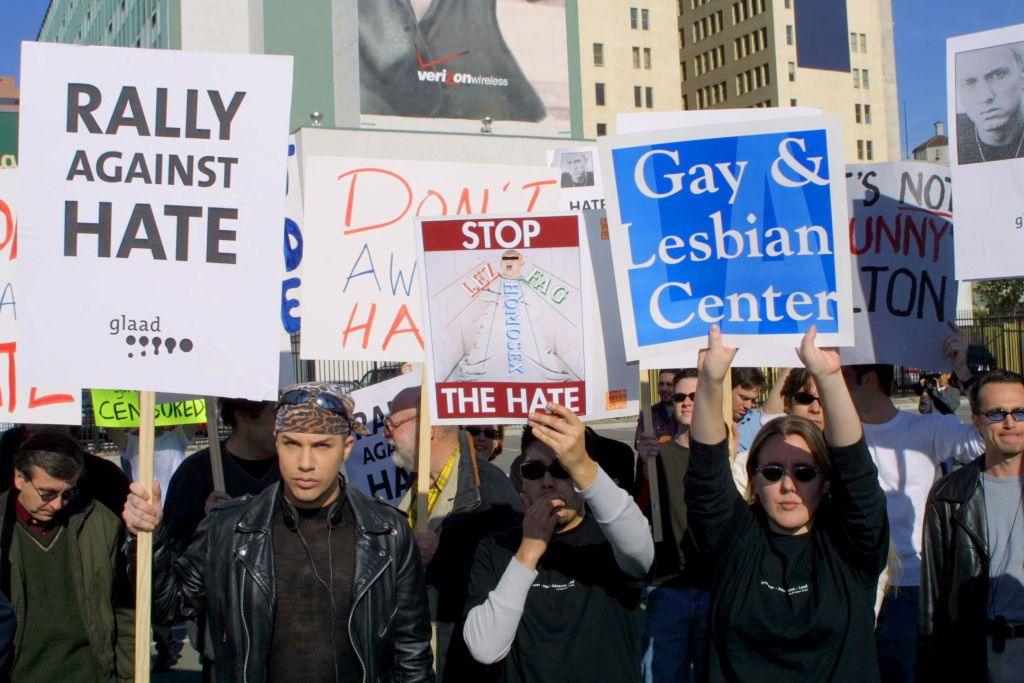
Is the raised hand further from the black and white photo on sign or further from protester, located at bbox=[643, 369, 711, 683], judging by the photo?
the black and white photo on sign

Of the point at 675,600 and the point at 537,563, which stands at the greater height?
the point at 537,563

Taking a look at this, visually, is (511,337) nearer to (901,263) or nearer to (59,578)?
(59,578)

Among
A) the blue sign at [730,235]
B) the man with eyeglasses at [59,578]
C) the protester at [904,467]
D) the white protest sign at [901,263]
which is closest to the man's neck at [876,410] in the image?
the protester at [904,467]

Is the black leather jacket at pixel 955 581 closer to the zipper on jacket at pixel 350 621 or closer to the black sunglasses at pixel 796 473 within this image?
the black sunglasses at pixel 796 473

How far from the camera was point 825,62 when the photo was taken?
272ft

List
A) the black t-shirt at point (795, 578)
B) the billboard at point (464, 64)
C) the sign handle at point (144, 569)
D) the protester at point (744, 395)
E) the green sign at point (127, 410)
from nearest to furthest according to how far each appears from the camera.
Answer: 1. the black t-shirt at point (795, 578)
2. the sign handle at point (144, 569)
3. the protester at point (744, 395)
4. the green sign at point (127, 410)
5. the billboard at point (464, 64)

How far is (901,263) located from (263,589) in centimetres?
327

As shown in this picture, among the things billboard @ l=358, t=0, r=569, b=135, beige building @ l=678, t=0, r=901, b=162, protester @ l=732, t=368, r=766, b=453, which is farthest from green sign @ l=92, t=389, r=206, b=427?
beige building @ l=678, t=0, r=901, b=162

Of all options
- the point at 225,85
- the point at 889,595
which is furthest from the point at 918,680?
the point at 225,85

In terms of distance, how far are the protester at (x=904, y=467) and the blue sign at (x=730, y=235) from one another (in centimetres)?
103

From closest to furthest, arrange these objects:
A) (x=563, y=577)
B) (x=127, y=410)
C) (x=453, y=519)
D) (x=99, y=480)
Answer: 1. (x=563, y=577)
2. (x=453, y=519)
3. (x=99, y=480)
4. (x=127, y=410)

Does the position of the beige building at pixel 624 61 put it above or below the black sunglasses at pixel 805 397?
above

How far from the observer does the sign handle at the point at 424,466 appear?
4160 millimetres

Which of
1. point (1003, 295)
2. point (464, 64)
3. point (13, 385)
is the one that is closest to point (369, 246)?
point (13, 385)
